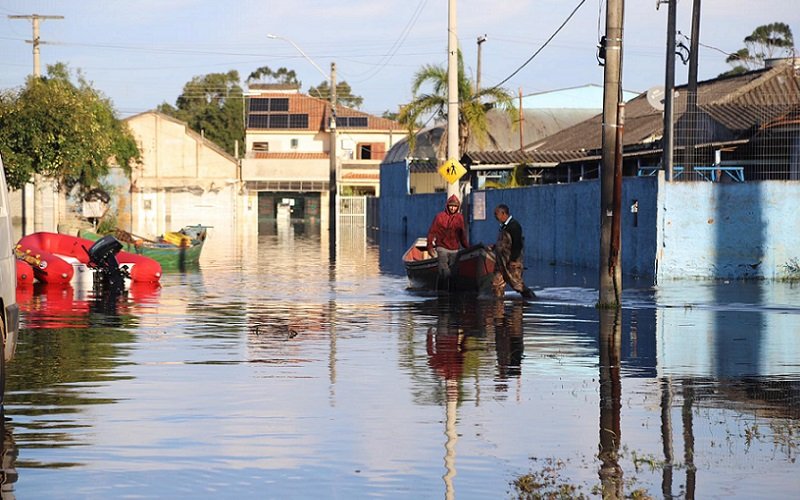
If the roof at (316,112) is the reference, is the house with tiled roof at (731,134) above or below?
below

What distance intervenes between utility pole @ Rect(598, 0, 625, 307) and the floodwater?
0.71 meters

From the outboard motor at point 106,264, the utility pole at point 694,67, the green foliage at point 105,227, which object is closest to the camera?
the outboard motor at point 106,264

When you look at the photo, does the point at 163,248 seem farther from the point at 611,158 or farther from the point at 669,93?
the point at 611,158

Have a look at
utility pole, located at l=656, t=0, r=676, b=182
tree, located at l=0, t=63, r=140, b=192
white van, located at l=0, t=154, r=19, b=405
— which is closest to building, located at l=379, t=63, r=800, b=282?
utility pole, located at l=656, t=0, r=676, b=182

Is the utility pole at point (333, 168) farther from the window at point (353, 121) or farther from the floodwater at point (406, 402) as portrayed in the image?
the floodwater at point (406, 402)

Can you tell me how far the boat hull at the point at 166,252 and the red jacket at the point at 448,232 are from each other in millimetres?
10689

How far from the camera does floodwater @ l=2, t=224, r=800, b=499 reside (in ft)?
27.4

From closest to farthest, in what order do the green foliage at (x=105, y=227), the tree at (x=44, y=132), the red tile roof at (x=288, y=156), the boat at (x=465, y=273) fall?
the boat at (x=465, y=273) < the green foliage at (x=105, y=227) < the tree at (x=44, y=132) < the red tile roof at (x=288, y=156)

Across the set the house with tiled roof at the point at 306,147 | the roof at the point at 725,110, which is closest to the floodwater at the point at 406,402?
the roof at the point at 725,110

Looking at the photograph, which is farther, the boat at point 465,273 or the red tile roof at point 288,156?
the red tile roof at point 288,156

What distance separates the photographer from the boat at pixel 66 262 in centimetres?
2741

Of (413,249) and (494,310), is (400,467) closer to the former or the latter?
(494,310)

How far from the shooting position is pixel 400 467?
8703mm

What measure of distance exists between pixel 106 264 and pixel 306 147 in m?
83.9
